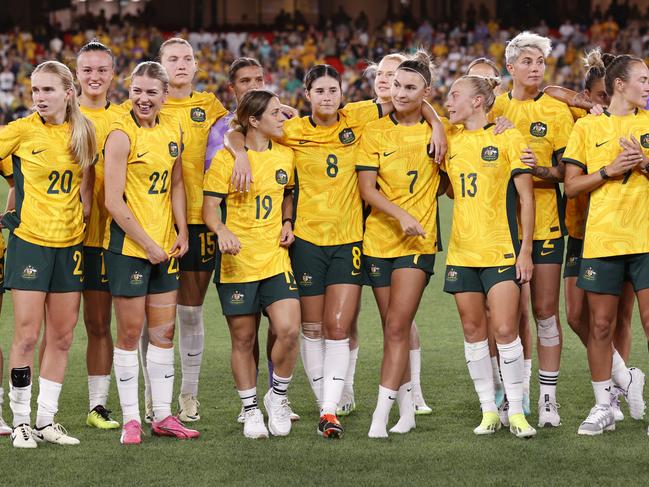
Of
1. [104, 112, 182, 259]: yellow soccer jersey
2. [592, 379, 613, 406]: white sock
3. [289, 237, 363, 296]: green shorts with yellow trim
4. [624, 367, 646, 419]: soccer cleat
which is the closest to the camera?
[104, 112, 182, 259]: yellow soccer jersey

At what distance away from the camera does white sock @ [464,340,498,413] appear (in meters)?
5.85

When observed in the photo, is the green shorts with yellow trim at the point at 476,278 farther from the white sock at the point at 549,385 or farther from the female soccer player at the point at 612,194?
the white sock at the point at 549,385

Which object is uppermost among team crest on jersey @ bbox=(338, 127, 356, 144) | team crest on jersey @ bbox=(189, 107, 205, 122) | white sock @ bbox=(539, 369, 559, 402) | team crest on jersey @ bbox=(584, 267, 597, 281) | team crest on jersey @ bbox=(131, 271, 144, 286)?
team crest on jersey @ bbox=(189, 107, 205, 122)

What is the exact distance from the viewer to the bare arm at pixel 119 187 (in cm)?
561

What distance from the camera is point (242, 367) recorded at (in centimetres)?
591

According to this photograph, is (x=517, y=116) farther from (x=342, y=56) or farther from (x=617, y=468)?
(x=342, y=56)

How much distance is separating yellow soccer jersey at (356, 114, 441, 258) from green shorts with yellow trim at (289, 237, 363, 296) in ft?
0.50

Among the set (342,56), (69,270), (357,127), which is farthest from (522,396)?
(342,56)

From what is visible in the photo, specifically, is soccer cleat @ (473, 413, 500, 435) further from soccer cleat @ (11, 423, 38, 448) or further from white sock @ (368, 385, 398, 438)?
soccer cleat @ (11, 423, 38, 448)

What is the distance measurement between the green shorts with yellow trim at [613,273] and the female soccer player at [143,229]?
7.16 ft

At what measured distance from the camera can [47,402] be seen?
18.8 ft

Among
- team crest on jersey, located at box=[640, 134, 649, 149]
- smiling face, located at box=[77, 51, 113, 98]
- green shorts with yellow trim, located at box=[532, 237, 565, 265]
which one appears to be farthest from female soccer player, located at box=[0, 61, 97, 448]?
team crest on jersey, located at box=[640, 134, 649, 149]

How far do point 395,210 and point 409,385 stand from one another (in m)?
1.01

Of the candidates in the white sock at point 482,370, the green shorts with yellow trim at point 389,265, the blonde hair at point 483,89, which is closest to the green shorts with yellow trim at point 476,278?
the green shorts with yellow trim at point 389,265
